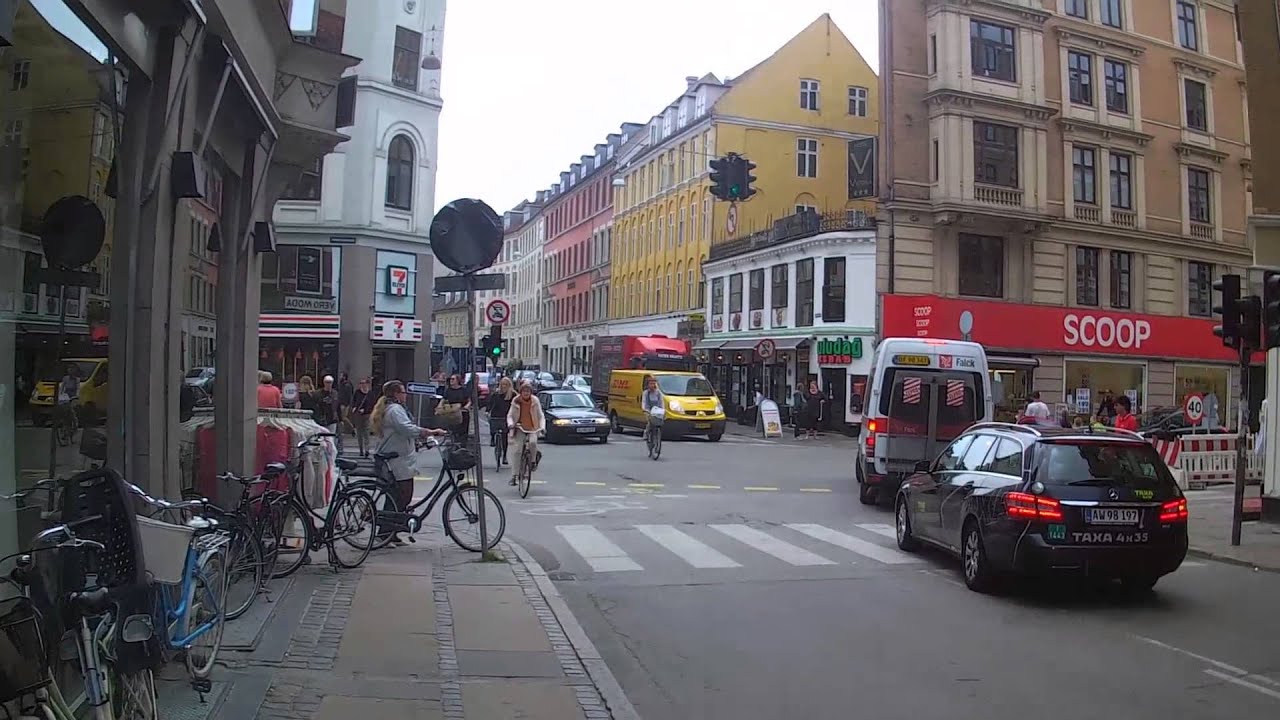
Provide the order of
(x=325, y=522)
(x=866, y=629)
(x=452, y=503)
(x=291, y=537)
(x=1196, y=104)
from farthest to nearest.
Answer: (x=1196, y=104)
(x=452, y=503)
(x=291, y=537)
(x=325, y=522)
(x=866, y=629)

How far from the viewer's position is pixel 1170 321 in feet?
135

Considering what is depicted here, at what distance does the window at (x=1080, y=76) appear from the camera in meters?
38.8

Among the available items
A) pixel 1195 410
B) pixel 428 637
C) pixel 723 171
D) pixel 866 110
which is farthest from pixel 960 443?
pixel 866 110

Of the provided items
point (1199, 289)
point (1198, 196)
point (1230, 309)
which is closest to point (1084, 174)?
point (1198, 196)

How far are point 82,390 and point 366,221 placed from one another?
102 ft

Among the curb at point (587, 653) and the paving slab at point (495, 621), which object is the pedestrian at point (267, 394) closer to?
the curb at point (587, 653)

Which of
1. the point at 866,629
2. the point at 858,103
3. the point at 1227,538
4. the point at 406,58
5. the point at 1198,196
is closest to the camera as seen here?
the point at 866,629

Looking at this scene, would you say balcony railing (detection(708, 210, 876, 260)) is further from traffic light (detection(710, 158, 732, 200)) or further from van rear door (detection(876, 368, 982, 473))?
van rear door (detection(876, 368, 982, 473))

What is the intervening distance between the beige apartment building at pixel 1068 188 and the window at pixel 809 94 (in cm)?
1456

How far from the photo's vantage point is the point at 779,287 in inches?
1645

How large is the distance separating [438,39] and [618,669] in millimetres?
33819

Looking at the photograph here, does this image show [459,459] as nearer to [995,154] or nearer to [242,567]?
[242,567]

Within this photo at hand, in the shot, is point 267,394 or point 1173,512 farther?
point 267,394

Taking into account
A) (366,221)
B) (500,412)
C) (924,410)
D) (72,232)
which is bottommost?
(500,412)
